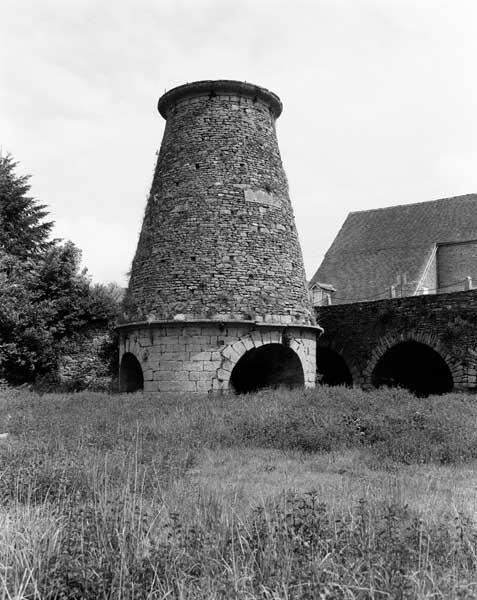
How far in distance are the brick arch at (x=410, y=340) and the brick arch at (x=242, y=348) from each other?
400 cm

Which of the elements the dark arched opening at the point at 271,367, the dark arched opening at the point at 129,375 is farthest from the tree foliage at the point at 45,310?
the dark arched opening at the point at 271,367

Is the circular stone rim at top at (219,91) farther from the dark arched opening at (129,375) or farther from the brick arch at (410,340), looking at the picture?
the brick arch at (410,340)

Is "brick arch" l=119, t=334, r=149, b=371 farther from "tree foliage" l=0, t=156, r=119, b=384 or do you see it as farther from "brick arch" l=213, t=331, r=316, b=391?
"tree foliage" l=0, t=156, r=119, b=384

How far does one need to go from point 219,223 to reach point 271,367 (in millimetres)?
3800

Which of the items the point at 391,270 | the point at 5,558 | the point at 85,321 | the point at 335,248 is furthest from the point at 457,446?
the point at 335,248

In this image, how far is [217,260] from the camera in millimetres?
14188

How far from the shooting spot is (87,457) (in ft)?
24.0

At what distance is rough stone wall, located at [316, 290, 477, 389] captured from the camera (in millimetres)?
16109

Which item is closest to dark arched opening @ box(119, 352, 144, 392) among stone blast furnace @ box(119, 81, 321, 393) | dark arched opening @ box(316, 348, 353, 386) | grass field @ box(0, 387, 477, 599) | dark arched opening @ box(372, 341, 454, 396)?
stone blast furnace @ box(119, 81, 321, 393)

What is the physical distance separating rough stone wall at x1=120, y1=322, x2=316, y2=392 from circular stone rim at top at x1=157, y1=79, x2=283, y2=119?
5.77m

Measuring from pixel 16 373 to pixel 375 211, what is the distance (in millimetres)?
19347

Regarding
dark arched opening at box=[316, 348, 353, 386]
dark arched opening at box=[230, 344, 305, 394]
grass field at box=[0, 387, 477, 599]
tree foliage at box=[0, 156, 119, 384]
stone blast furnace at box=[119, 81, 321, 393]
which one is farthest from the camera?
dark arched opening at box=[316, 348, 353, 386]

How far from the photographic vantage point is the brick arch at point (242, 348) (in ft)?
45.1

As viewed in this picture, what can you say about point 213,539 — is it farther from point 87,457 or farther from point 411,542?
point 87,457
